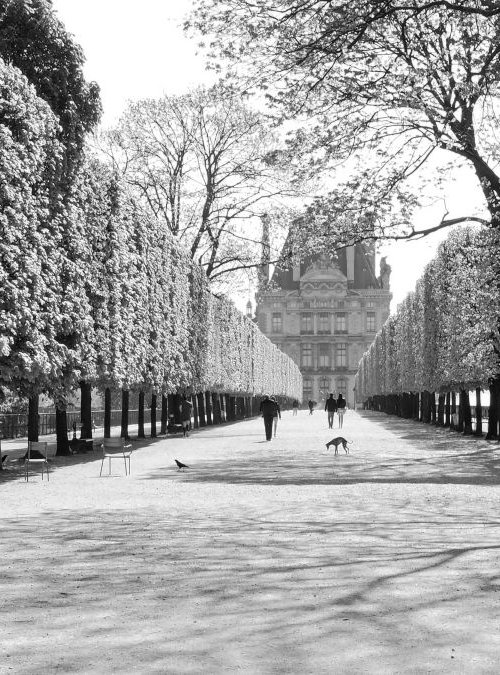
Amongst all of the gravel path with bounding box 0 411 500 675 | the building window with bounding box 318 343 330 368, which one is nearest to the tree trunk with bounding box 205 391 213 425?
the gravel path with bounding box 0 411 500 675

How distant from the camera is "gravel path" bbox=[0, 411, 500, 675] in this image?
560cm

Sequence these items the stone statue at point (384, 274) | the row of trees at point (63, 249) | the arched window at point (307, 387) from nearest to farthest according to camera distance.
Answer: the row of trees at point (63, 249) → the arched window at point (307, 387) → the stone statue at point (384, 274)

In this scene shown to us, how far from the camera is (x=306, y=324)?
159 meters

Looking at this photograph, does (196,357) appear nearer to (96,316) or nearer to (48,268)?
(96,316)

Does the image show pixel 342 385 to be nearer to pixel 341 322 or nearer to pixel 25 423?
pixel 341 322

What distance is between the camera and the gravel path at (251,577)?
18.4 ft

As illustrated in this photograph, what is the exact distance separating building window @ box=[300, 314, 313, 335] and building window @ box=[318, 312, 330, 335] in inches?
57.9

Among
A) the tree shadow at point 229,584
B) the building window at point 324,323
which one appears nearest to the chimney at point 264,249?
the tree shadow at point 229,584

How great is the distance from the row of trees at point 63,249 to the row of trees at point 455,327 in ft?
33.4

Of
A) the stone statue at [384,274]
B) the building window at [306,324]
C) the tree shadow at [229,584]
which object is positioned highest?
the stone statue at [384,274]

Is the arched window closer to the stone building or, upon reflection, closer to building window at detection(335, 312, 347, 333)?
the stone building

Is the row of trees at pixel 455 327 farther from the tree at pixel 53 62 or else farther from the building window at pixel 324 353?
the building window at pixel 324 353

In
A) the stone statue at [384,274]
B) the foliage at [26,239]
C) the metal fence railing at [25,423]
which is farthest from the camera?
the stone statue at [384,274]

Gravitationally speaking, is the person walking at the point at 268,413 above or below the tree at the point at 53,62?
below
